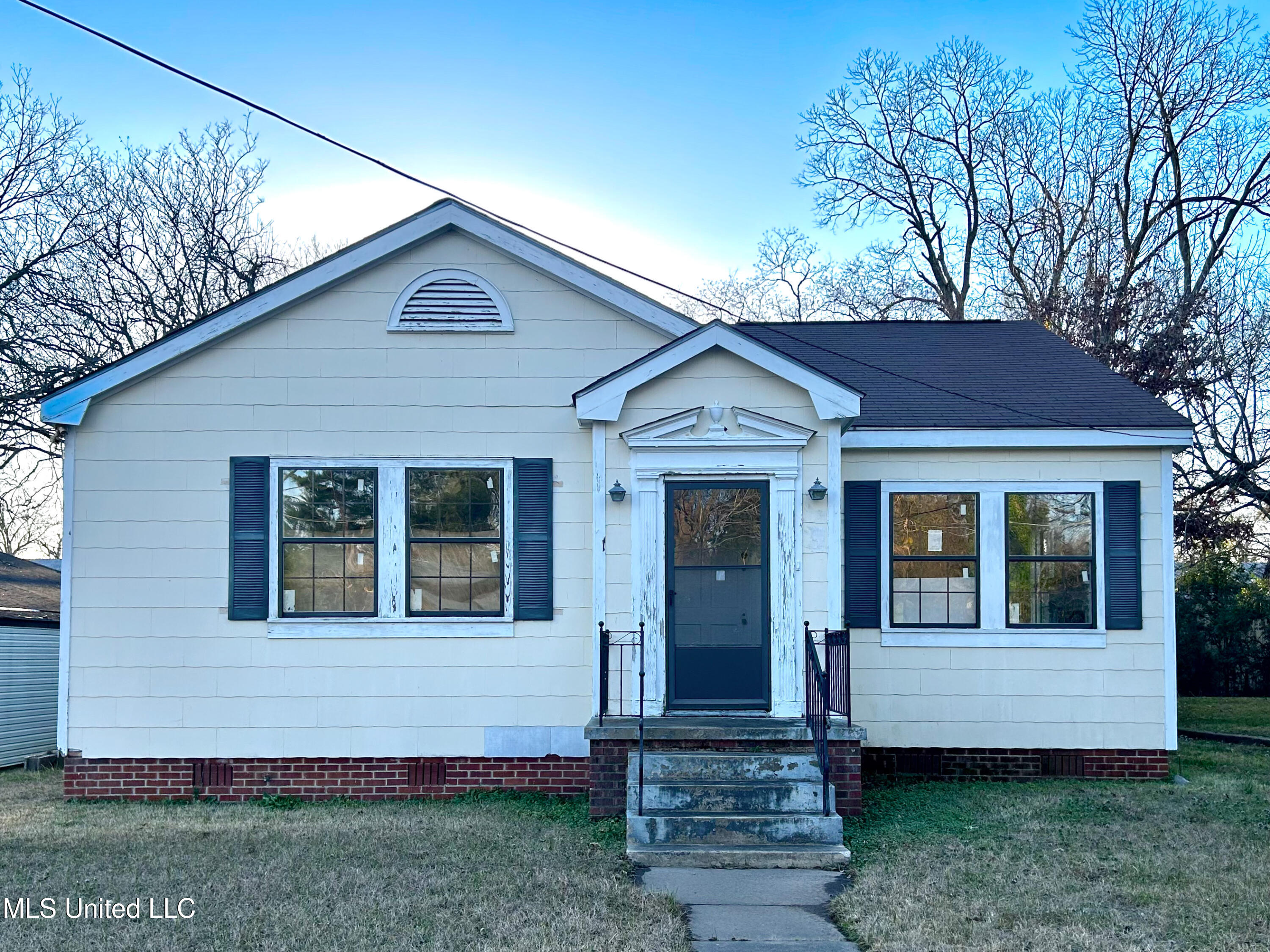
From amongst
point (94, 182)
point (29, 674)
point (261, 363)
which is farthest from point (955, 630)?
point (94, 182)

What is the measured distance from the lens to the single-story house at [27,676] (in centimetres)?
1436

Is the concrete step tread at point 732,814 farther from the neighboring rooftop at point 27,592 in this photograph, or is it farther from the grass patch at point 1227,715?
the grass patch at point 1227,715

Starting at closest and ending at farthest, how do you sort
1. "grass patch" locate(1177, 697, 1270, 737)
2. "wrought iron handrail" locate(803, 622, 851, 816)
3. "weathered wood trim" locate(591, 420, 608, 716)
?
"wrought iron handrail" locate(803, 622, 851, 816), "weathered wood trim" locate(591, 420, 608, 716), "grass patch" locate(1177, 697, 1270, 737)

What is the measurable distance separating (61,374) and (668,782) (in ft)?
50.3

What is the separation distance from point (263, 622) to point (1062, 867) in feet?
22.2

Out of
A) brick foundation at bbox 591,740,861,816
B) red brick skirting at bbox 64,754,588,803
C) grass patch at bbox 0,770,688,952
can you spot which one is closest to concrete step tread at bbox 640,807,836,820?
grass patch at bbox 0,770,688,952

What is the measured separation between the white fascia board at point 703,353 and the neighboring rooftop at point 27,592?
7420 millimetres

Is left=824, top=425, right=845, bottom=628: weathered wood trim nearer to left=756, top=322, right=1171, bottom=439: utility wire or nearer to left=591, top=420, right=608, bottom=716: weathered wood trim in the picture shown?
left=591, top=420, right=608, bottom=716: weathered wood trim

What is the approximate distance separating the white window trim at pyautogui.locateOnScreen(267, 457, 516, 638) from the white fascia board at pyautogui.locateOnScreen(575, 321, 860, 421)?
1191 millimetres

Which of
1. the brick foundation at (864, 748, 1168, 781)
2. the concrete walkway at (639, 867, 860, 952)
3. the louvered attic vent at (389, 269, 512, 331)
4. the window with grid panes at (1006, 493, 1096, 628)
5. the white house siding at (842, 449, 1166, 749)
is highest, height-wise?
the louvered attic vent at (389, 269, 512, 331)

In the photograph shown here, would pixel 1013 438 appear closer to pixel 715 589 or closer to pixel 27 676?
pixel 715 589

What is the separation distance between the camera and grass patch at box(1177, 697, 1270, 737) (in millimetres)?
15352

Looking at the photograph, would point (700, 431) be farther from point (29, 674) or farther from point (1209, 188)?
point (1209, 188)

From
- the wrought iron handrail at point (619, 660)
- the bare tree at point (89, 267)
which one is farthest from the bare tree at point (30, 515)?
the wrought iron handrail at point (619, 660)
